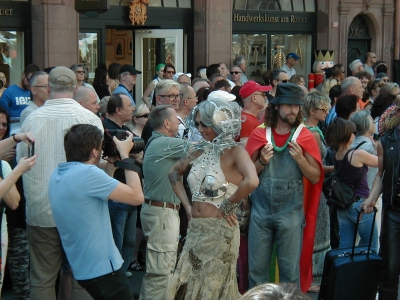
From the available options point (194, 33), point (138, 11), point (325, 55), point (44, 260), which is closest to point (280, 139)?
point (44, 260)

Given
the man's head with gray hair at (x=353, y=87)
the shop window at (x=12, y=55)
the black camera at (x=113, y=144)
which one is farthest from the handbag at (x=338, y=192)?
the shop window at (x=12, y=55)

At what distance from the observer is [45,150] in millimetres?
5754

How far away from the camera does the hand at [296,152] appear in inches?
243

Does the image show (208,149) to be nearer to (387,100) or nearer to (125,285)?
(125,285)

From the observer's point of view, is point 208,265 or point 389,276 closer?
point 208,265

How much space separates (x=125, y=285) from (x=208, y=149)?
117 cm

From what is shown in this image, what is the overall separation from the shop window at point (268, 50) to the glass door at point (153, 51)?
182 centimetres

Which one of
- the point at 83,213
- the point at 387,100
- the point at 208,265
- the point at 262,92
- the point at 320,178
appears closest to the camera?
the point at 83,213

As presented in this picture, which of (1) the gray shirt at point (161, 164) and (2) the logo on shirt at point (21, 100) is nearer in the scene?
(1) the gray shirt at point (161, 164)

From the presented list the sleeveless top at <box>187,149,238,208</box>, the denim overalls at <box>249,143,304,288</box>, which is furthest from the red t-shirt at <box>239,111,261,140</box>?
the sleeveless top at <box>187,149,238,208</box>

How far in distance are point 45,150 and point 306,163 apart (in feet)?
6.97

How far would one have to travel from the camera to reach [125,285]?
5031mm

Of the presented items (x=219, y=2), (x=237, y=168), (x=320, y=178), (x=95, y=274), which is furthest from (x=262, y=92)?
(x=219, y=2)

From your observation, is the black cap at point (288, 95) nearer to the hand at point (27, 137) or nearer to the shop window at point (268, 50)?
the hand at point (27, 137)
